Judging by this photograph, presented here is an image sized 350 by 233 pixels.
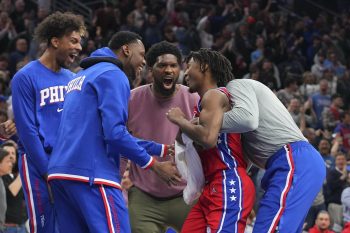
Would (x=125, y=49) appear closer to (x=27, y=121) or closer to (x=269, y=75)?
(x=27, y=121)

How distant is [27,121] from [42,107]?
0.54ft

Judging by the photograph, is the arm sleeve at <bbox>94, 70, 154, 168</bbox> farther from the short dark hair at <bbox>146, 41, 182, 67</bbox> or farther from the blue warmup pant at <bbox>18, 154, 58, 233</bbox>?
the short dark hair at <bbox>146, 41, 182, 67</bbox>

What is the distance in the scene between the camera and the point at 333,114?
1438cm

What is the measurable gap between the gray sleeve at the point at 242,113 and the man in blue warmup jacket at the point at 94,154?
0.59m

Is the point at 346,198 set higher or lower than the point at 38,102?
lower

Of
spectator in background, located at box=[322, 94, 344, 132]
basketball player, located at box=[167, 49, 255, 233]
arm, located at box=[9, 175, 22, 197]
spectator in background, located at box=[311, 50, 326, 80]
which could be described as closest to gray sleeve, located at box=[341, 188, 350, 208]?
spectator in background, located at box=[322, 94, 344, 132]

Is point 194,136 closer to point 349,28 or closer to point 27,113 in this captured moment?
point 27,113

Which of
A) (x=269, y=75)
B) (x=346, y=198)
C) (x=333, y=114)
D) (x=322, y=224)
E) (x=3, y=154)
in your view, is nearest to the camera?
(x=3, y=154)

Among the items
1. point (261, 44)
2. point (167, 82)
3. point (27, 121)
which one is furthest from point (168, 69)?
point (261, 44)

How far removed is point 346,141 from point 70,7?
7.69 meters

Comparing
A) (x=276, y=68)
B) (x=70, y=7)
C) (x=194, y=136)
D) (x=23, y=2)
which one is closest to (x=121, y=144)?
Answer: (x=194, y=136)

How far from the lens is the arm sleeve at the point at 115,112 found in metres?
5.38

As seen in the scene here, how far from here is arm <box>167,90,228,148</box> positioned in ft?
17.8

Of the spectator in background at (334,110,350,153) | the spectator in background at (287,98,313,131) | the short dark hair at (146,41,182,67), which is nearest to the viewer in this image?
the short dark hair at (146,41,182,67)
